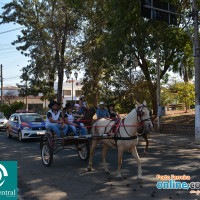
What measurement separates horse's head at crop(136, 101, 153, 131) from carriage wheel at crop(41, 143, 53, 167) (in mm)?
3508

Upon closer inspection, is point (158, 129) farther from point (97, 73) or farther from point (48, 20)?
point (48, 20)

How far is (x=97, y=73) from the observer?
97.0 ft

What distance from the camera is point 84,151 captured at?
10102 mm

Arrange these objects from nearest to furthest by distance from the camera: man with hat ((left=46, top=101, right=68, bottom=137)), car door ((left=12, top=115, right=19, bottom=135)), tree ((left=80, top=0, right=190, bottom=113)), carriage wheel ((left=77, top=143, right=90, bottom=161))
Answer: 1. man with hat ((left=46, top=101, right=68, bottom=137))
2. carriage wheel ((left=77, top=143, right=90, bottom=161))
3. tree ((left=80, top=0, right=190, bottom=113))
4. car door ((left=12, top=115, right=19, bottom=135))

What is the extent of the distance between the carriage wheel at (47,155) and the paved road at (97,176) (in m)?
0.20

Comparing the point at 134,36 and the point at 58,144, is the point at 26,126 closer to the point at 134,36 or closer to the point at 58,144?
the point at 58,144

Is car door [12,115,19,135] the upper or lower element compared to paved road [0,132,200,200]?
upper

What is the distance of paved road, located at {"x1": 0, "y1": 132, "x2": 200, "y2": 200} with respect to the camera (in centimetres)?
616

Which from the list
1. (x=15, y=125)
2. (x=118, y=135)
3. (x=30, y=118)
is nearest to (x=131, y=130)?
(x=118, y=135)

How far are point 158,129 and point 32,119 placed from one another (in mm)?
9105

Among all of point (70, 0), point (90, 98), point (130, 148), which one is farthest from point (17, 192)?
point (90, 98)
